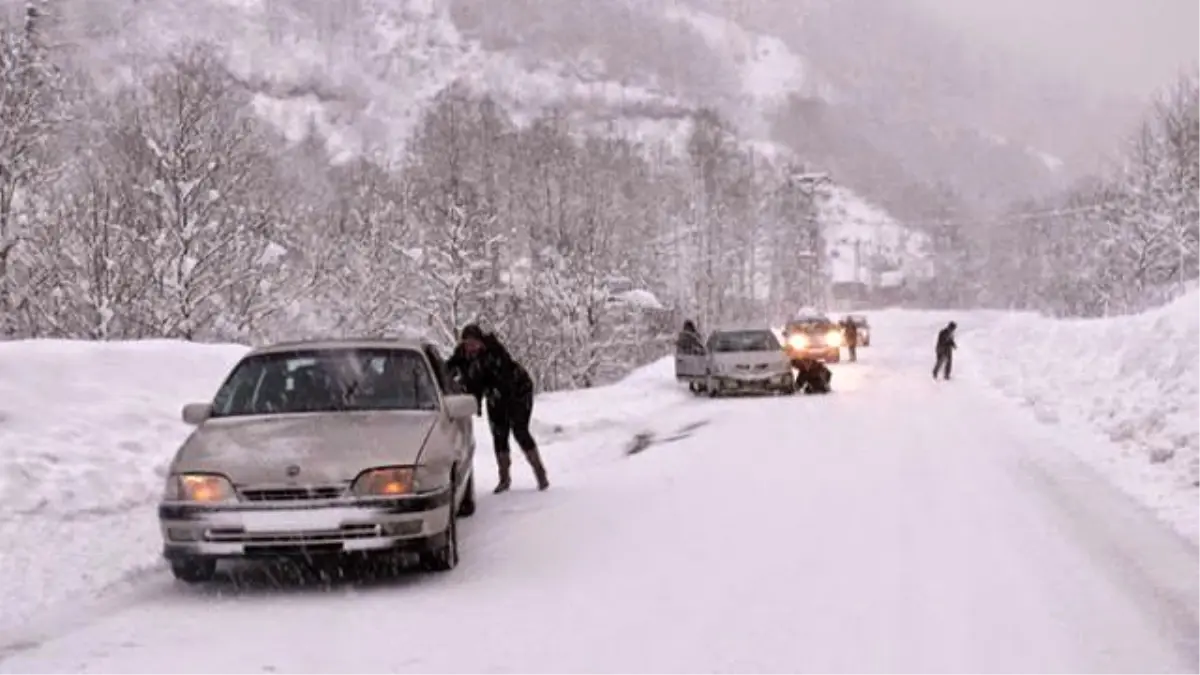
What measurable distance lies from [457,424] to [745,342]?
18.7m

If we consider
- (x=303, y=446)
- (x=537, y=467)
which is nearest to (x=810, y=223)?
(x=537, y=467)

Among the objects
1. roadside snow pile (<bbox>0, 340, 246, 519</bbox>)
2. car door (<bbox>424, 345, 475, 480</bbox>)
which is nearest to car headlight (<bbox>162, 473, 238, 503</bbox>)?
car door (<bbox>424, 345, 475, 480</bbox>)

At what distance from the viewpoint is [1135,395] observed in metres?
18.3

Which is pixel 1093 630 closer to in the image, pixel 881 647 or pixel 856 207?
pixel 881 647

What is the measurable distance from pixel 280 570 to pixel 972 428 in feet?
41.5

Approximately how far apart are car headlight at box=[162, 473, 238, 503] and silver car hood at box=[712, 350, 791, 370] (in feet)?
65.2

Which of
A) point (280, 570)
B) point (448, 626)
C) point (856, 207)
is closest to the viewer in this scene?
point (448, 626)

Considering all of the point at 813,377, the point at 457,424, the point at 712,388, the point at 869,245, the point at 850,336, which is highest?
the point at 869,245

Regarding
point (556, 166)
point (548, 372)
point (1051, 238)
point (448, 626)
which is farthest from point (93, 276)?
point (1051, 238)

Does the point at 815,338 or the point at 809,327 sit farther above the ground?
the point at 809,327

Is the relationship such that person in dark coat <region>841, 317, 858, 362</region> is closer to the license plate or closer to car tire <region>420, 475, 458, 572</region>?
car tire <region>420, 475, 458, 572</region>

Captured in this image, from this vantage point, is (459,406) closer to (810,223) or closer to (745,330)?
(745,330)

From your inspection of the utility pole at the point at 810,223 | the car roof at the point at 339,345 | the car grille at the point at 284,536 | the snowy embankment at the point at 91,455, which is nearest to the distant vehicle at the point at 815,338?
the snowy embankment at the point at 91,455

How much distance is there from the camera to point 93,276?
35.1 metres
